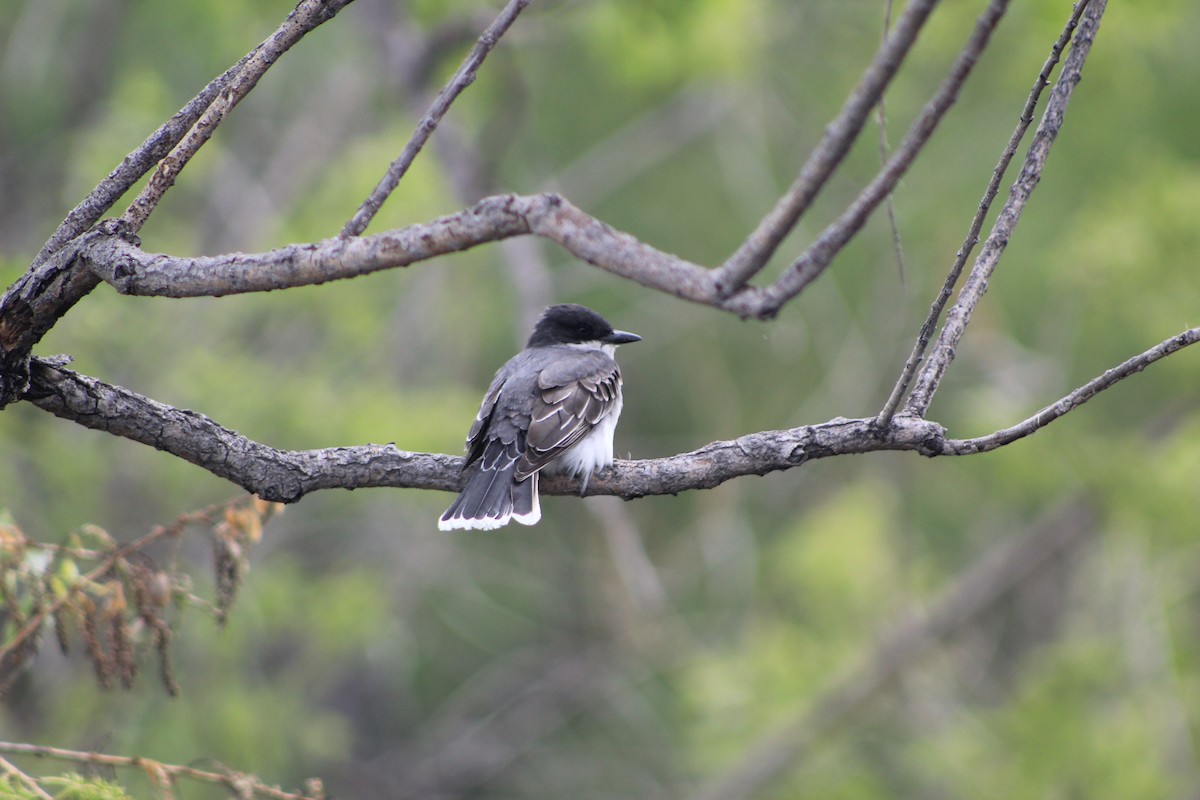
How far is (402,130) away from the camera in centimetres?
1166

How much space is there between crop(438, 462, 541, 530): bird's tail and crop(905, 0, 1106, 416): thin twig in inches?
63.1

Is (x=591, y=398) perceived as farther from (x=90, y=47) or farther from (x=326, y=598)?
(x=90, y=47)

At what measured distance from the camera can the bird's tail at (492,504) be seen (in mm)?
4281

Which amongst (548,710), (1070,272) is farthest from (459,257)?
(1070,272)

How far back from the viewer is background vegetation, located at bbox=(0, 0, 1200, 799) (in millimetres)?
9250

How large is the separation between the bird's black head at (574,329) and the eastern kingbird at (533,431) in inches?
8.9

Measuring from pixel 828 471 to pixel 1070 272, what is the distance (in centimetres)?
390

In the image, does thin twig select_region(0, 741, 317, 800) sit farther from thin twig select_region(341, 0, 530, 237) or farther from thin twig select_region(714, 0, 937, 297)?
thin twig select_region(714, 0, 937, 297)

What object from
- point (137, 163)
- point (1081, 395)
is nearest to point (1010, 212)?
point (1081, 395)

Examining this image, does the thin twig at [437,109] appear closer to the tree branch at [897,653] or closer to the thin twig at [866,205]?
the thin twig at [866,205]

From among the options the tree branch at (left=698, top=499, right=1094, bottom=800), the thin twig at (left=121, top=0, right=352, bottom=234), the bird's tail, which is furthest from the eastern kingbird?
the tree branch at (left=698, top=499, right=1094, bottom=800)

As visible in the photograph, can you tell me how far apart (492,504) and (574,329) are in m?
2.00

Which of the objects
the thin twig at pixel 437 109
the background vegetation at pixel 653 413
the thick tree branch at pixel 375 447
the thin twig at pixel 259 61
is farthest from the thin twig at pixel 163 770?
the background vegetation at pixel 653 413

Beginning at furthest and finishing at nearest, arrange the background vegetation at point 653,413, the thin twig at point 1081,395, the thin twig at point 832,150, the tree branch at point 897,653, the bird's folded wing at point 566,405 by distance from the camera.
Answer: the tree branch at point 897,653
the background vegetation at point 653,413
the bird's folded wing at point 566,405
the thin twig at point 1081,395
the thin twig at point 832,150
